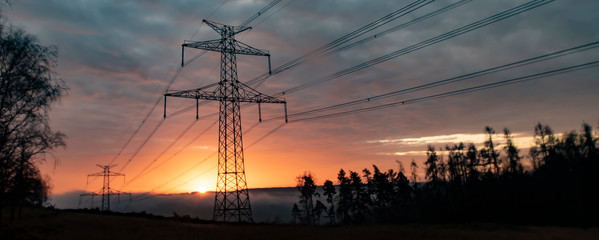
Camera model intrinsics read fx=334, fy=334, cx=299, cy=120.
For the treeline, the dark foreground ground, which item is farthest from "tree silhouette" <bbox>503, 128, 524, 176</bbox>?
the dark foreground ground

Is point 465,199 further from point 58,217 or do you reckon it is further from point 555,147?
point 58,217

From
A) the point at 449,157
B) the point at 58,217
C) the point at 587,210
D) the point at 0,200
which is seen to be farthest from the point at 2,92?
the point at 449,157

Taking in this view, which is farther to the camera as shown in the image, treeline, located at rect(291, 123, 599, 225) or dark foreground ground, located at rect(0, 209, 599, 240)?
treeline, located at rect(291, 123, 599, 225)

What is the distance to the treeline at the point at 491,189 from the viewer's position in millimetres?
46500

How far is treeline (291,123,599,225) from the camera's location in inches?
1831

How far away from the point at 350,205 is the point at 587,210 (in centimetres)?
4042

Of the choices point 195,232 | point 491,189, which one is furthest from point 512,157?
point 195,232

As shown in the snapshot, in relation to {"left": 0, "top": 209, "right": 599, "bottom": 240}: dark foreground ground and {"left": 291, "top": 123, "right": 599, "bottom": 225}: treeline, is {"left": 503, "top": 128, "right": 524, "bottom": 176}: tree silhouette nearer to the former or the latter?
{"left": 291, "top": 123, "right": 599, "bottom": 225}: treeline

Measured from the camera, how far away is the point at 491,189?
2261 inches

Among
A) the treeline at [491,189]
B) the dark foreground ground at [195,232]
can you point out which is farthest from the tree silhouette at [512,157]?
the dark foreground ground at [195,232]

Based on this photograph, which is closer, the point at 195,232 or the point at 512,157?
the point at 195,232

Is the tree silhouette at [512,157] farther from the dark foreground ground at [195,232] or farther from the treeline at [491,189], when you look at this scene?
the dark foreground ground at [195,232]

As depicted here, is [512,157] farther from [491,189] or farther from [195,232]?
[195,232]

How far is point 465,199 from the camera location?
2389 inches
